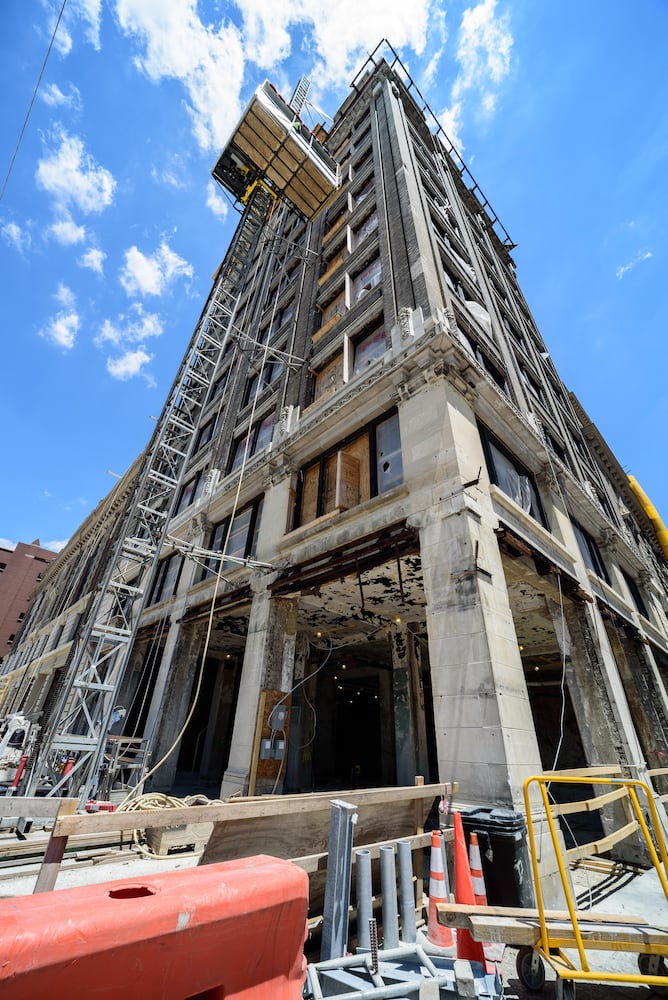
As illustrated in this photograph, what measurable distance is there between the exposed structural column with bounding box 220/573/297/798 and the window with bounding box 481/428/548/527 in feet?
21.3

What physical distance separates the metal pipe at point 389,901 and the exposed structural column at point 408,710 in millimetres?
9444

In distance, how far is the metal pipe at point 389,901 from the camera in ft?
11.7

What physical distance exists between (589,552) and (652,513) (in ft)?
67.5

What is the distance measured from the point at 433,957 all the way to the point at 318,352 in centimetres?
1570

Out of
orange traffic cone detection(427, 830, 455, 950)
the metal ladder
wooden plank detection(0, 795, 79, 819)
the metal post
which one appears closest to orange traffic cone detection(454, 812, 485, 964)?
orange traffic cone detection(427, 830, 455, 950)

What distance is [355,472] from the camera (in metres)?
11.0


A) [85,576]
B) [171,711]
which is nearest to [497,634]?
[171,711]

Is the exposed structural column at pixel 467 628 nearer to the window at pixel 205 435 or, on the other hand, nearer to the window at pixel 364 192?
the window at pixel 364 192

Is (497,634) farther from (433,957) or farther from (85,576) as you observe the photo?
(85,576)

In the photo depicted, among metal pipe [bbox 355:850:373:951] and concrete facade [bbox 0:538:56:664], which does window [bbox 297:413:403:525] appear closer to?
metal pipe [bbox 355:850:373:951]

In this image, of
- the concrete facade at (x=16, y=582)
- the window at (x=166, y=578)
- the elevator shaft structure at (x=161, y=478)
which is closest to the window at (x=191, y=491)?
the elevator shaft structure at (x=161, y=478)

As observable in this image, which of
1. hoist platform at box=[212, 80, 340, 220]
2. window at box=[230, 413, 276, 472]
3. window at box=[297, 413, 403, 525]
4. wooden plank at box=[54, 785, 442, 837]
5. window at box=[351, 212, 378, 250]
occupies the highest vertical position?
hoist platform at box=[212, 80, 340, 220]

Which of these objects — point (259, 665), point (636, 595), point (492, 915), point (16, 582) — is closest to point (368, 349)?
point (259, 665)

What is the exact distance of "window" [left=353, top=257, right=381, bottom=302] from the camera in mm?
15051
